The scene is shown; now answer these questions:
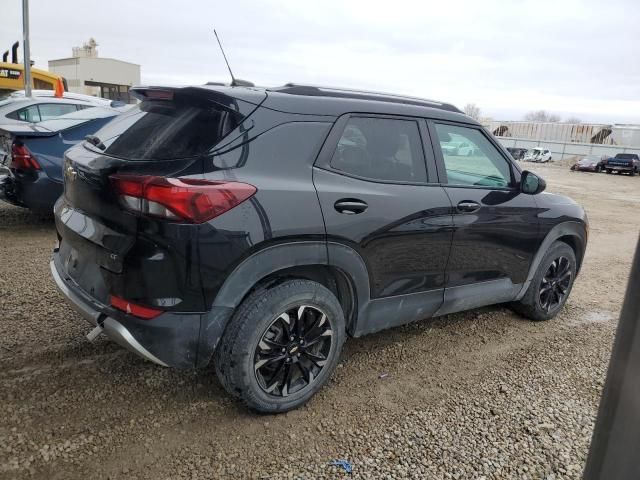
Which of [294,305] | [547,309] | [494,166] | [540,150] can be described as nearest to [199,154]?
[294,305]

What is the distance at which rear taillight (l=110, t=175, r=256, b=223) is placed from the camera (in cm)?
222

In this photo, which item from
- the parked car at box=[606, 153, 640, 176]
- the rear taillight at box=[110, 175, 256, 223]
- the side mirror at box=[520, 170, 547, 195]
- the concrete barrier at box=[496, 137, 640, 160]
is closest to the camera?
the rear taillight at box=[110, 175, 256, 223]

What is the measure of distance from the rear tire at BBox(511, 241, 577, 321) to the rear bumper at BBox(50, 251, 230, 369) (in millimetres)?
2862

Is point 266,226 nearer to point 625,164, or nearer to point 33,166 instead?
point 33,166

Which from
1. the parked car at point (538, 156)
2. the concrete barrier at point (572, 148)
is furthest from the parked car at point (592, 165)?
the concrete barrier at point (572, 148)

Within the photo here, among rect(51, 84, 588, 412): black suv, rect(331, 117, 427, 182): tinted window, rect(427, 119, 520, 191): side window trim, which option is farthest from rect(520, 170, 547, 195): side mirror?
rect(331, 117, 427, 182): tinted window

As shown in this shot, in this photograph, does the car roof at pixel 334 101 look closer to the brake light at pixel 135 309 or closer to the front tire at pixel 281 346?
the front tire at pixel 281 346

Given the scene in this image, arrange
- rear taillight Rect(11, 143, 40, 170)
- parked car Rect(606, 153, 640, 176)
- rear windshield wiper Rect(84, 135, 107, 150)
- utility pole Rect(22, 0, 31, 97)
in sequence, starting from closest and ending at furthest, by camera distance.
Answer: rear windshield wiper Rect(84, 135, 107, 150) < rear taillight Rect(11, 143, 40, 170) < utility pole Rect(22, 0, 31, 97) < parked car Rect(606, 153, 640, 176)

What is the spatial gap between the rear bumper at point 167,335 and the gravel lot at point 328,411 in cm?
48

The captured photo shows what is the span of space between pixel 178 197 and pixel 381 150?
1340 mm

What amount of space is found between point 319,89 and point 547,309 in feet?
9.42

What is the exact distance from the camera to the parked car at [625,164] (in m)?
31.0

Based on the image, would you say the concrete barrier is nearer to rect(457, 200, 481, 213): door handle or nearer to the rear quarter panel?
rect(457, 200, 481, 213): door handle

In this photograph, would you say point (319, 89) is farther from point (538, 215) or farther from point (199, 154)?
point (538, 215)
